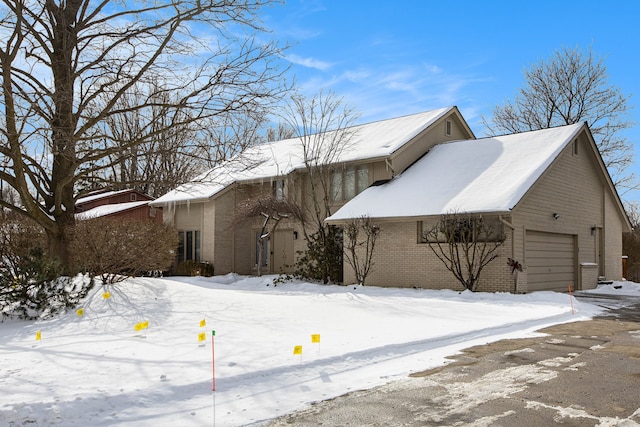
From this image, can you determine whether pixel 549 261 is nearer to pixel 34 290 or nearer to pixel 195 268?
pixel 195 268

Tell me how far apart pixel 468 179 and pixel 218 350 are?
13485mm

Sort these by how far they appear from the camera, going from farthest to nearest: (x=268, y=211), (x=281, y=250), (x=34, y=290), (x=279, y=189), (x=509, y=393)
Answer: (x=281, y=250) → (x=279, y=189) → (x=268, y=211) → (x=34, y=290) → (x=509, y=393)

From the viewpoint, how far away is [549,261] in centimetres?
1936

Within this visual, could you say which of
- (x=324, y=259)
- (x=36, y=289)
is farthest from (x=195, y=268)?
(x=36, y=289)

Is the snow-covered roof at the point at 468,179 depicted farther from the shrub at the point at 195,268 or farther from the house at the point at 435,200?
the shrub at the point at 195,268

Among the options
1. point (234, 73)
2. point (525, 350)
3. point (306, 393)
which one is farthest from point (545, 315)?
point (234, 73)

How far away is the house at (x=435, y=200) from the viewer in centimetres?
1766

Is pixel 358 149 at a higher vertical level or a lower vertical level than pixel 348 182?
higher

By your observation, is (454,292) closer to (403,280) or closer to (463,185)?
(403,280)

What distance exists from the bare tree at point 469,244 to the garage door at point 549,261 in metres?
1.58

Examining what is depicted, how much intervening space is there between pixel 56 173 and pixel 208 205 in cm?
1271

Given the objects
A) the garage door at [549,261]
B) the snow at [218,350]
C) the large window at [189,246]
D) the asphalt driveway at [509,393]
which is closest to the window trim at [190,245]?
the large window at [189,246]

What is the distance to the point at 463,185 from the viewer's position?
1898 cm

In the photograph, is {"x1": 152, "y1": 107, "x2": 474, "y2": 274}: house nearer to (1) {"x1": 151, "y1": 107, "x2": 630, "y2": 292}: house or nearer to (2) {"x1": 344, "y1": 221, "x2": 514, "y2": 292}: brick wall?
(1) {"x1": 151, "y1": 107, "x2": 630, "y2": 292}: house
